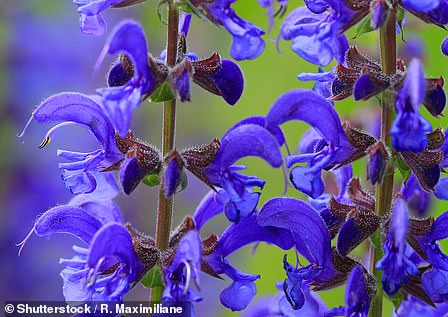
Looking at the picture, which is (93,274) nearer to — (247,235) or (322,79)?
(247,235)

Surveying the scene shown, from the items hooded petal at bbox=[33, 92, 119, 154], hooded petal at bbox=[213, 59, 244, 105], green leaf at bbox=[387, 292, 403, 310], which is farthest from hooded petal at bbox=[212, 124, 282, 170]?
green leaf at bbox=[387, 292, 403, 310]

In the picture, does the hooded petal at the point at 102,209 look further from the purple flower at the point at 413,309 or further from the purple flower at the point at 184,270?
the purple flower at the point at 413,309

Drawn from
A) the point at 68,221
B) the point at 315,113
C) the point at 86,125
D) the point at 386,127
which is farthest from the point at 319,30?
the point at 68,221

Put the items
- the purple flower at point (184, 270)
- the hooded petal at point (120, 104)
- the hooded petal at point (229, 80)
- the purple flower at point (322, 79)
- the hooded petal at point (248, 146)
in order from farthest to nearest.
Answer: the purple flower at point (322, 79) < the hooded petal at point (229, 80) < the hooded petal at point (248, 146) < the purple flower at point (184, 270) < the hooded petal at point (120, 104)

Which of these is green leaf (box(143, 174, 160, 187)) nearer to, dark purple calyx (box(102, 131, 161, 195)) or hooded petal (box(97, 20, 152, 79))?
dark purple calyx (box(102, 131, 161, 195))

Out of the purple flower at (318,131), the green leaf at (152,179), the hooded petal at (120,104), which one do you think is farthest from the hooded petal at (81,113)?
the purple flower at (318,131)

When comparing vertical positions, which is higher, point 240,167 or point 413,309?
point 240,167
